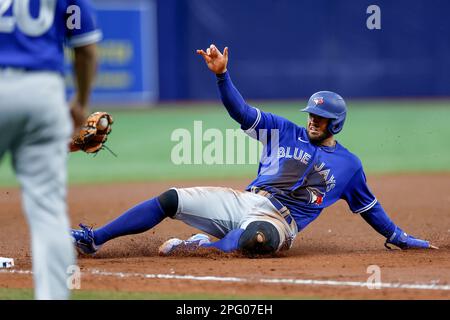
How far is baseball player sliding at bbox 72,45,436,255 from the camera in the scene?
5.36 meters

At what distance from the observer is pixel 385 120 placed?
1606 centimetres

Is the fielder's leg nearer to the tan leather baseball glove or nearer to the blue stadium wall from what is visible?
the tan leather baseball glove

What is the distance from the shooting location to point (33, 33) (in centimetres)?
325

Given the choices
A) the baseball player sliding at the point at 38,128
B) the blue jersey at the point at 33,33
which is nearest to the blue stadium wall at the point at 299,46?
the blue jersey at the point at 33,33

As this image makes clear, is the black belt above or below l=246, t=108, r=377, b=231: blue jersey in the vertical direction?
below

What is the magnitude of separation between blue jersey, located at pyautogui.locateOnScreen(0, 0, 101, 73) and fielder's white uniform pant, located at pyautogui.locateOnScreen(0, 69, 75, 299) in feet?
0.18

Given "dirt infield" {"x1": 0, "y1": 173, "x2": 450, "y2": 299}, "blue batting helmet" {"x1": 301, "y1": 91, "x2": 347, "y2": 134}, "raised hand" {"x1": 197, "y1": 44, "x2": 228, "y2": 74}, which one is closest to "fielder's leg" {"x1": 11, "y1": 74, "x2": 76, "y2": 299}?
"dirt infield" {"x1": 0, "y1": 173, "x2": 450, "y2": 299}

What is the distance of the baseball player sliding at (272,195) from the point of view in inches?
211

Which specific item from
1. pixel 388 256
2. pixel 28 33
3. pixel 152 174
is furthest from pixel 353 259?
pixel 152 174

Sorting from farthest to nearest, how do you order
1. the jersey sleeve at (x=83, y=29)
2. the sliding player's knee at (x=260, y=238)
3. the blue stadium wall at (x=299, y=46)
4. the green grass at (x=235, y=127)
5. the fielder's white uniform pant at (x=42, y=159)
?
1. the blue stadium wall at (x=299, y=46)
2. the green grass at (x=235, y=127)
3. the sliding player's knee at (x=260, y=238)
4. the jersey sleeve at (x=83, y=29)
5. the fielder's white uniform pant at (x=42, y=159)

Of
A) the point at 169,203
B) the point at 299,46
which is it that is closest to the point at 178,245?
the point at 169,203

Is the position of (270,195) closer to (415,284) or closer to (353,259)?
(353,259)

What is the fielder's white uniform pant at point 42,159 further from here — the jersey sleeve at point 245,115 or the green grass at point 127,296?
the jersey sleeve at point 245,115

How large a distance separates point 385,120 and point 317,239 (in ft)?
32.6
